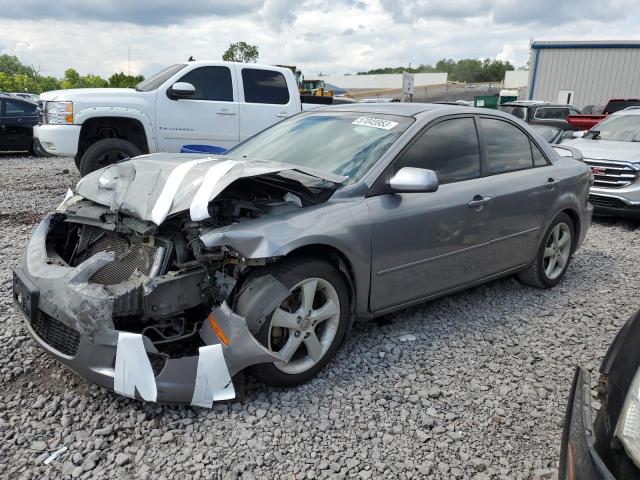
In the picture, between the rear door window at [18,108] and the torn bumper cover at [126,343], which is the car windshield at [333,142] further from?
the rear door window at [18,108]

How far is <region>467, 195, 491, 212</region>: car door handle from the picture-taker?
3.85 meters

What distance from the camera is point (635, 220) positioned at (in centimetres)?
817

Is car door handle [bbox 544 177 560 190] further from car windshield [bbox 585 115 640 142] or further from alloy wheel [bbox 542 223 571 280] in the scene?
car windshield [bbox 585 115 640 142]

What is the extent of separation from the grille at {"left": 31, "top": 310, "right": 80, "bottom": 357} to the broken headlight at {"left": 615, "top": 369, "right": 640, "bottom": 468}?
2.42 m

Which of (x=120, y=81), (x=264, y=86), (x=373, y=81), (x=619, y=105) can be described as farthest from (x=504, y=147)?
(x=373, y=81)

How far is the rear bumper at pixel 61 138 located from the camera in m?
7.53

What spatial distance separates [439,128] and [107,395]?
9.09 feet

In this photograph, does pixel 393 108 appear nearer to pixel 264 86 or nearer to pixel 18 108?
pixel 264 86

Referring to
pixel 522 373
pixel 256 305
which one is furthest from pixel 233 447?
pixel 522 373

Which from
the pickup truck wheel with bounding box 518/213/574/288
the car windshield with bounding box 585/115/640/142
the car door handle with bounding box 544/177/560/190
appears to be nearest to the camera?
the car door handle with bounding box 544/177/560/190

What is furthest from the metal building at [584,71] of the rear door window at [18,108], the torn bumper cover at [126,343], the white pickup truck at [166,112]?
the torn bumper cover at [126,343]

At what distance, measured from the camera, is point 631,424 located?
159 centimetres

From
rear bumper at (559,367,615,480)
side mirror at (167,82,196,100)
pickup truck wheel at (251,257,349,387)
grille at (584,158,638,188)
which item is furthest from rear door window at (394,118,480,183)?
side mirror at (167,82,196,100)

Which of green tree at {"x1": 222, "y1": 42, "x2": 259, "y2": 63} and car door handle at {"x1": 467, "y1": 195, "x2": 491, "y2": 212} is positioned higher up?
green tree at {"x1": 222, "y1": 42, "x2": 259, "y2": 63}
